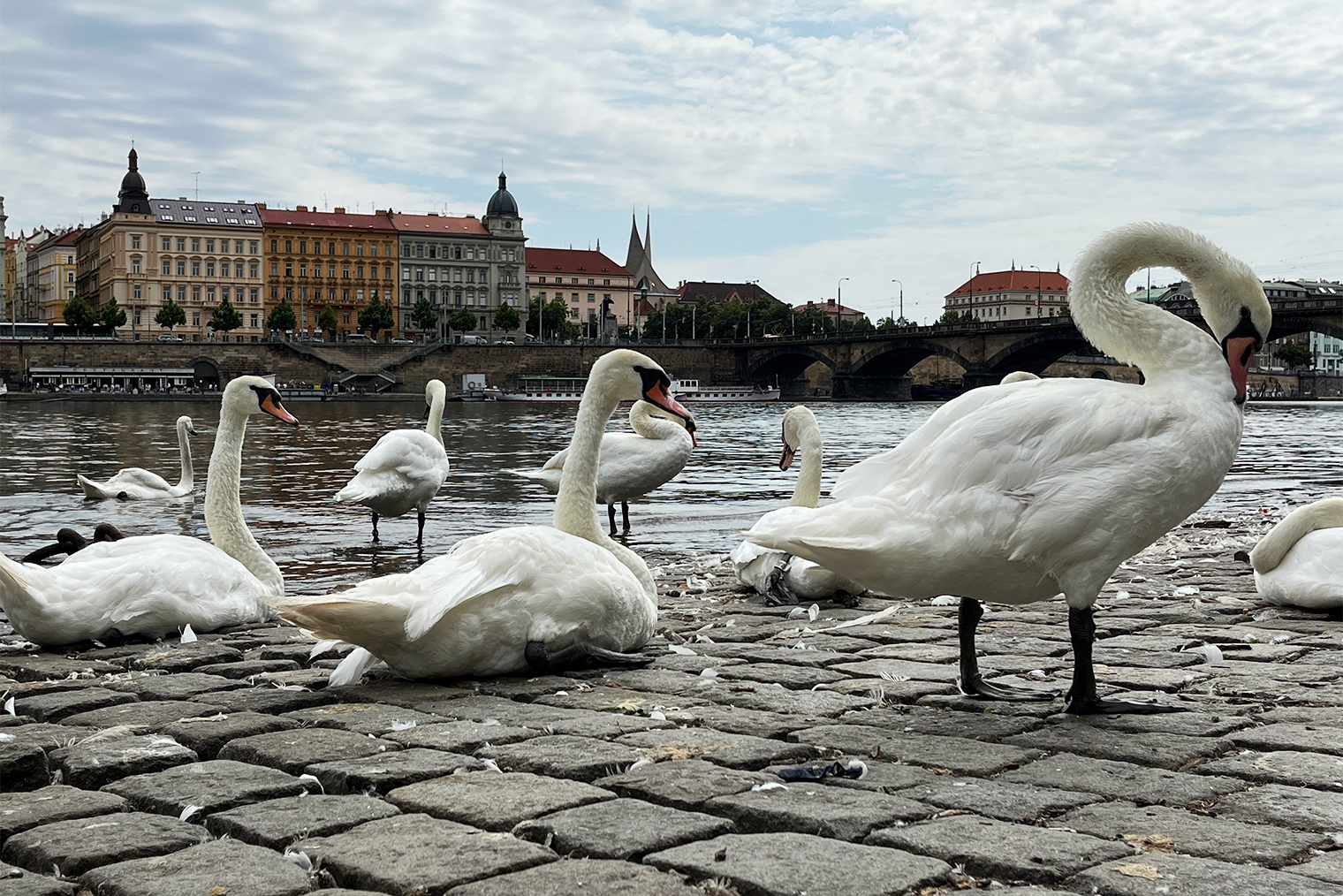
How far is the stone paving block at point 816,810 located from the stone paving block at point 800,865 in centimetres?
8

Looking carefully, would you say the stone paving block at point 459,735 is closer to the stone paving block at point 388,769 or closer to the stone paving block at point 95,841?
the stone paving block at point 388,769

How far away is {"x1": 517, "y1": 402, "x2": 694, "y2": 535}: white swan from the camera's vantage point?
1116 centimetres

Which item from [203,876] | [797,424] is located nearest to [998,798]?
[203,876]

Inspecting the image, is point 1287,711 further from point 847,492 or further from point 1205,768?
point 847,492

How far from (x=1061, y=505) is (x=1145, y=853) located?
127cm

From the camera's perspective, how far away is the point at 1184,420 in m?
3.75

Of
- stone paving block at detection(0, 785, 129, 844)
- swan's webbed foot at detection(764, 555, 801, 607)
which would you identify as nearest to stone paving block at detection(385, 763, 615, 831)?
stone paving block at detection(0, 785, 129, 844)

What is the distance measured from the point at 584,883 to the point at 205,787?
46.5 inches

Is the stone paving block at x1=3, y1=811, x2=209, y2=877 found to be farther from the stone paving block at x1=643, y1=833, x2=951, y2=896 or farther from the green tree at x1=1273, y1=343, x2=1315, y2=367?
the green tree at x1=1273, y1=343, x2=1315, y2=367

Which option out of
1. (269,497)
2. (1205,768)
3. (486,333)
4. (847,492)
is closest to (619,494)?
(269,497)

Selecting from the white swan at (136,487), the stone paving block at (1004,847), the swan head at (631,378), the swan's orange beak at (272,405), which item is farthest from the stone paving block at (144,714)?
the white swan at (136,487)

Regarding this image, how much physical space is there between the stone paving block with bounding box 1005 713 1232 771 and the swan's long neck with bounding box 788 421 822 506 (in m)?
3.32

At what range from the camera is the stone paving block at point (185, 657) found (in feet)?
16.3

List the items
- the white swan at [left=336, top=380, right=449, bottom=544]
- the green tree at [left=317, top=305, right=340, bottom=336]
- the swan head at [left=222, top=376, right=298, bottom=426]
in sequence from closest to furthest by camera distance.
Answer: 1. the swan head at [left=222, top=376, right=298, bottom=426]
2. the white swan at [left=336, top=380, right=449, bottom=544]
3. the green tree at [left=317, top=305, right=340, bottom=336]
